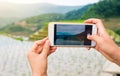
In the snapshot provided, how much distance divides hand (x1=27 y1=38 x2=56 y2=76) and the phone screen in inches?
1.8

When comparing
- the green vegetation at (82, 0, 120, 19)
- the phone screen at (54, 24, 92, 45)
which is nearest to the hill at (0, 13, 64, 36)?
the green vegetation at (82, 0, 120, 19)

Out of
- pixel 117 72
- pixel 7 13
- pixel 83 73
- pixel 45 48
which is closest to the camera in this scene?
pixel 45 48

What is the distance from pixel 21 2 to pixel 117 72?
1.93 meters

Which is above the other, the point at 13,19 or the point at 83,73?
the point at 13,19

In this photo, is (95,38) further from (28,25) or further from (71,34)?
(28,25)

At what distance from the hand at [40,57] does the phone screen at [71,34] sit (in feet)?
0.15

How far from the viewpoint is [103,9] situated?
161 inches

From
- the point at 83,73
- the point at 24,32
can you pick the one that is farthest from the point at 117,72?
the point at 24,32

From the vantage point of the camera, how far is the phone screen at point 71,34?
2.75ft

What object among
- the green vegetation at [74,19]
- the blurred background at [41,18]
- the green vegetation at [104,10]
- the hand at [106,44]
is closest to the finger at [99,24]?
the hand at [106,44]

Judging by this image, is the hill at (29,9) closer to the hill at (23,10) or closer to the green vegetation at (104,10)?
the hill at (23,10)

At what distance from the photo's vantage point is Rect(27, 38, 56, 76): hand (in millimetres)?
757

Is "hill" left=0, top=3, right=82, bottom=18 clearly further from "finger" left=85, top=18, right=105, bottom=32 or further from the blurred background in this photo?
"finger" left=85, top=18, right=105, bottom=32

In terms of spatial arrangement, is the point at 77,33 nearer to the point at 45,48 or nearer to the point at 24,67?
the point at 45,48
